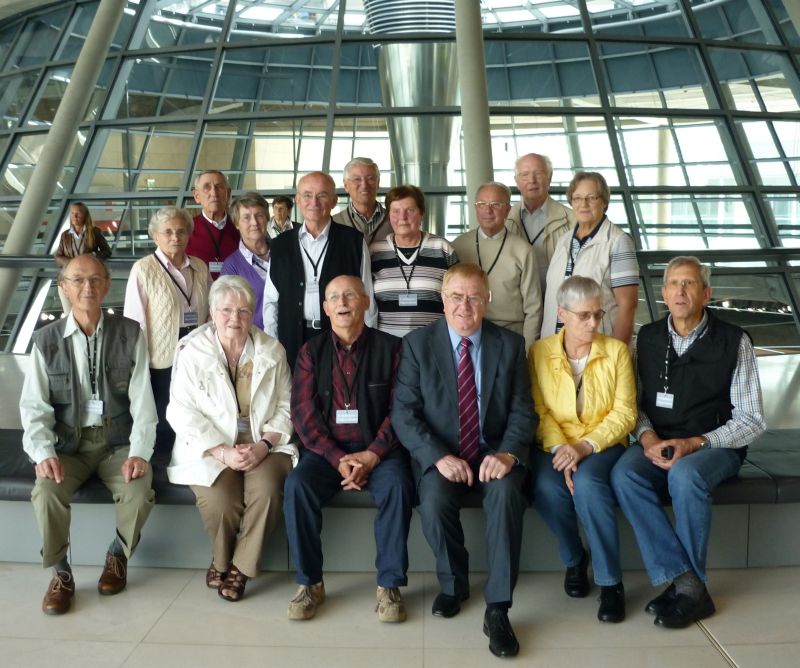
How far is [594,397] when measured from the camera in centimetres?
368

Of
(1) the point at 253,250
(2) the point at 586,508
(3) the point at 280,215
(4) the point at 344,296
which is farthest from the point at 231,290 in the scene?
(3) the point at 280,215

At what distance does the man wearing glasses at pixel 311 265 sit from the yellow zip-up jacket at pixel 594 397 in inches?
43.7

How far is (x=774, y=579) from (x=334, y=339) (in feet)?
7.87

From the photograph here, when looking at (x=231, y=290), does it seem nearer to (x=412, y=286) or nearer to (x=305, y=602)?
(x=412, y=286)

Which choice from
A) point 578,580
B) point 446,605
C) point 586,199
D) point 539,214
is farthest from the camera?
point 539,214

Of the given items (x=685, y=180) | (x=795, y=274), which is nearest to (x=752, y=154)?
(x=685, y=180)

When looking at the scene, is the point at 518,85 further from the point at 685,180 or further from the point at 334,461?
the point at 334,461

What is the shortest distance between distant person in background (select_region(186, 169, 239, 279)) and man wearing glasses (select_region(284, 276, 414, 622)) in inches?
60.3

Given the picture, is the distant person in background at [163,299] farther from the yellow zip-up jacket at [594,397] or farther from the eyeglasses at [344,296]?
the yellow zip-up jacket at [594,397]

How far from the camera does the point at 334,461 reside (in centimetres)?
365

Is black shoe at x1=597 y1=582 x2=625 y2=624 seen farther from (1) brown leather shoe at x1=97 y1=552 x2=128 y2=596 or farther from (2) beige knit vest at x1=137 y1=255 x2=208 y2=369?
(2) beige knit vest at x1=137 y1=255 x2=208 y2=369

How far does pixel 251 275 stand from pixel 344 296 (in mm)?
1185

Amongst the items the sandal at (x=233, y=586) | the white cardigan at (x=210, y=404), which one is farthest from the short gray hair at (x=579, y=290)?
the sandal at (x=233, y=586)

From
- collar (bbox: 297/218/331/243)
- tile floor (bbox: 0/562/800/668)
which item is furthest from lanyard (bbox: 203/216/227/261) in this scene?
tile floor (bbox: 0/562/800/668)
